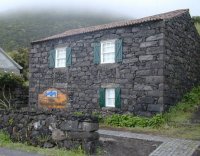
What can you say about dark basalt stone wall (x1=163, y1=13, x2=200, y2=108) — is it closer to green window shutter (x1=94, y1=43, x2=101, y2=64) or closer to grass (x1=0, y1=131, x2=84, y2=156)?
green window shutter (x1=94, y1=43, x2=101, y2=64)

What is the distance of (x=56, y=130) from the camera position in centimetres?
983

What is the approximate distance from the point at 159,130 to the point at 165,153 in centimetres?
437

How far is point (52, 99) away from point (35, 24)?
141 feet

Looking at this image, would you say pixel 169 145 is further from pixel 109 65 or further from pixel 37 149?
pixel 109 65

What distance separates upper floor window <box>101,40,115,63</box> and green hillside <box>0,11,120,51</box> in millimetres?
33741

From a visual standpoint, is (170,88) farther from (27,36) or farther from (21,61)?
(27,36)

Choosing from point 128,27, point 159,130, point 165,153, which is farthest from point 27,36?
point 165,153

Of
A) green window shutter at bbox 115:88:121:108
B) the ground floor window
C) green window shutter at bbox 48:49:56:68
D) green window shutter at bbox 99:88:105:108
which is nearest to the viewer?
green window shutter at bbox 115:88:121:108

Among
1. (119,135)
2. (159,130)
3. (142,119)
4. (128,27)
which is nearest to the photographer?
(119,135)

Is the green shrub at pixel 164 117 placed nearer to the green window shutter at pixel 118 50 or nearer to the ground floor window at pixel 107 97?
the ground floor window at pixel 107 97

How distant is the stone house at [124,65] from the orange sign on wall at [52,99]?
0.23m

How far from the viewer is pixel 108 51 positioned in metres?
16.7

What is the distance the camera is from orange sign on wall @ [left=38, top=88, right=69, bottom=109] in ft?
60.8

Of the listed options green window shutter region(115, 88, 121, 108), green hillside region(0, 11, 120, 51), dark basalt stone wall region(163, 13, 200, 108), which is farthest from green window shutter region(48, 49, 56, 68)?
green hillside region(0, 11, 120, 51)
